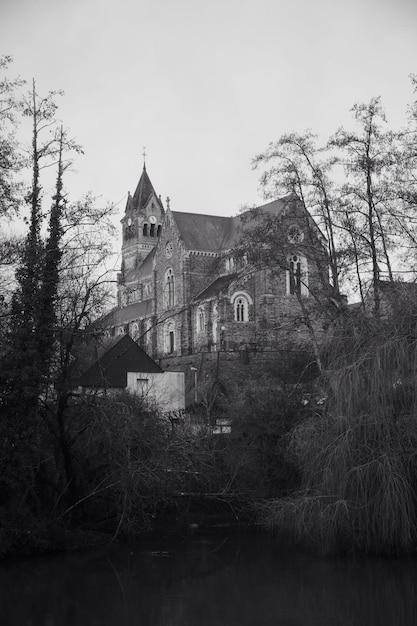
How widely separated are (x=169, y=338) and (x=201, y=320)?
5282 mm

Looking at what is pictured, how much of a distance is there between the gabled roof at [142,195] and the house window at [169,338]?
35.4 meters

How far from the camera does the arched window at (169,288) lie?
6738cm

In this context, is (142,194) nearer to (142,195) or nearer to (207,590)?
(142,195)

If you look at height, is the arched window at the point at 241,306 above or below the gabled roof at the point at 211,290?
below

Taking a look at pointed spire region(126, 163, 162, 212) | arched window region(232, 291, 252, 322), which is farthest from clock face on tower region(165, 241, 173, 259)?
pointed spire region(126, 163, 162, 212)

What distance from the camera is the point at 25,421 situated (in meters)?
20.7

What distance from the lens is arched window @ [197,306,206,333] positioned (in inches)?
2472

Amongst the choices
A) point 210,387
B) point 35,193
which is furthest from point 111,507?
point 210,387

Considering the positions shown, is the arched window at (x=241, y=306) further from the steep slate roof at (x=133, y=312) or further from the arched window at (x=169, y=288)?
the steep slate roof at (x=133, y=312)

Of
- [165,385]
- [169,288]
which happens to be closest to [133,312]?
[169,288]

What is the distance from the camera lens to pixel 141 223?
99875 millimetres

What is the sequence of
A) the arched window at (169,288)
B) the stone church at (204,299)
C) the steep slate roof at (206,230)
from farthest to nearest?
the arched window at (169,288)
the steep slate roof at (206,230)
the stone church at (204,299)

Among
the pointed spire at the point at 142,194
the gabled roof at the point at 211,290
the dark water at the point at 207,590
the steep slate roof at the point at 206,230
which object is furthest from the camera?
the pointed spire at the point at 142,194

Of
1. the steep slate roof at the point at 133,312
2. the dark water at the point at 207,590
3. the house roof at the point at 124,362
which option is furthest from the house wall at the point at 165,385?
the steep slate roof at the point at 133,312
